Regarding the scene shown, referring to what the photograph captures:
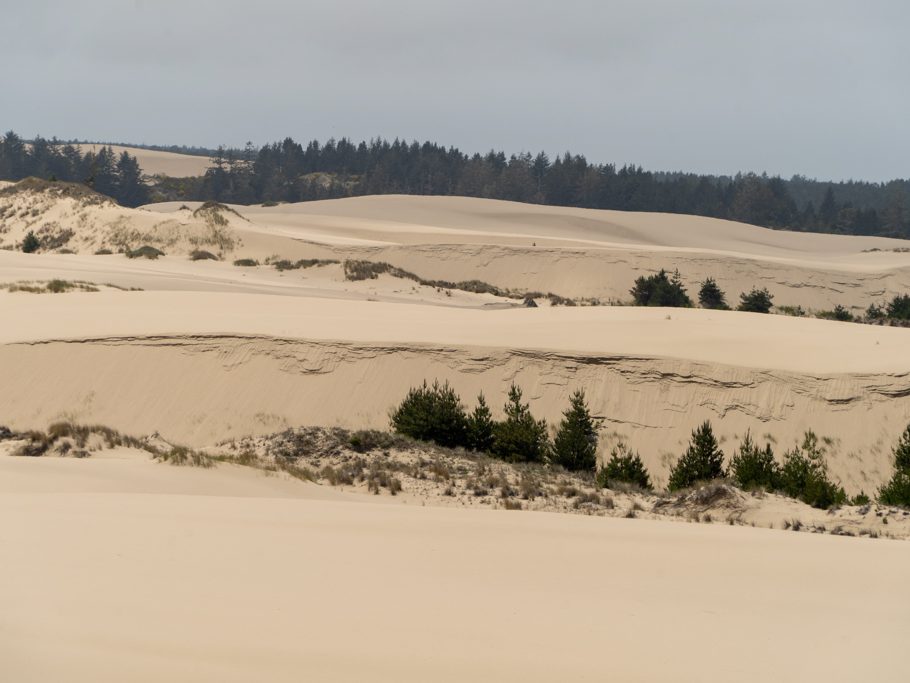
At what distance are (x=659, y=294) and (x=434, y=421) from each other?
2455 centimetres

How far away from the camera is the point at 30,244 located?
4831 centimetres

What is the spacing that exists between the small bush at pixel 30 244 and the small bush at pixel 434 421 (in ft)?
119

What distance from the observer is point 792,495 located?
13062 mm

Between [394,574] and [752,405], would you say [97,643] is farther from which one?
[752,405]

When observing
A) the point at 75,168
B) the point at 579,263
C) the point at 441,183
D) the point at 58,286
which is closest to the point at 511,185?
the point at 441,183

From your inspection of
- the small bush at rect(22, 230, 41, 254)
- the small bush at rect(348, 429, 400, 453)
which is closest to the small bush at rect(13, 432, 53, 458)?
the small bush at rect(348, 429, 400, 453)

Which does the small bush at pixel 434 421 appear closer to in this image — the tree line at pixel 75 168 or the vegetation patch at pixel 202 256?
the vegetation patch at pixel 202 256

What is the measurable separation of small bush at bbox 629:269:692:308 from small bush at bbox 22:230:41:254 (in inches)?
1050

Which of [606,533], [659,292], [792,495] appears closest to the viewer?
[606,533]

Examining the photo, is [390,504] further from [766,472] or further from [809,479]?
[766,472]

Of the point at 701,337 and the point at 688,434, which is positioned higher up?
the point at 701,337

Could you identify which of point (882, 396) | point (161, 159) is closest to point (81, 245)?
point (882, 396)

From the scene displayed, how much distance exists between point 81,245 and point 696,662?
46580 millimetres

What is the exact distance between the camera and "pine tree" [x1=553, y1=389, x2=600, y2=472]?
16.0m
